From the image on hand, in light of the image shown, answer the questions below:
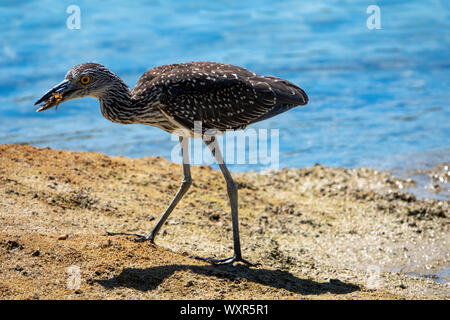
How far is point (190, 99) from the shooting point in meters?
7.52

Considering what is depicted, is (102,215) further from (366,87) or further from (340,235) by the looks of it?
(366,87)

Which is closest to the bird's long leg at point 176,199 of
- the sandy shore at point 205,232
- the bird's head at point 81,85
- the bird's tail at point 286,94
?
the sandy shore at point 205,232

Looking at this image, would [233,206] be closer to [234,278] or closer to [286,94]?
[234,278]

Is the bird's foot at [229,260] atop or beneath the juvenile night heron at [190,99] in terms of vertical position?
beneath

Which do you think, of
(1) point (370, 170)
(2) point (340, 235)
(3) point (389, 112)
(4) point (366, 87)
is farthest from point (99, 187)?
(4) point (366, 87)

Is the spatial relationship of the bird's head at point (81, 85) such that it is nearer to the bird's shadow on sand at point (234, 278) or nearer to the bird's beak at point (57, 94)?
the bird's beak at point (57, 94)

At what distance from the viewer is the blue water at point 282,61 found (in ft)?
44.6

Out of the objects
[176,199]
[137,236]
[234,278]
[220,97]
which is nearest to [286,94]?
[220,97]

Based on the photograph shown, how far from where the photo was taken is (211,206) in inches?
360

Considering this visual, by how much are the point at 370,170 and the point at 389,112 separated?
375 centimetres

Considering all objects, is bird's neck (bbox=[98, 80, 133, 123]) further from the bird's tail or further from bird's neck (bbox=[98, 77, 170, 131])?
the bird's tail

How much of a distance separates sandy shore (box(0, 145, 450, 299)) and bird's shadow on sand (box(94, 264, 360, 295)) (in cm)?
1

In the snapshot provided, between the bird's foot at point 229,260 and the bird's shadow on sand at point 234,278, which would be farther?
the bird's foot at point 229,260

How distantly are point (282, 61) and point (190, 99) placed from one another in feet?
36.0
